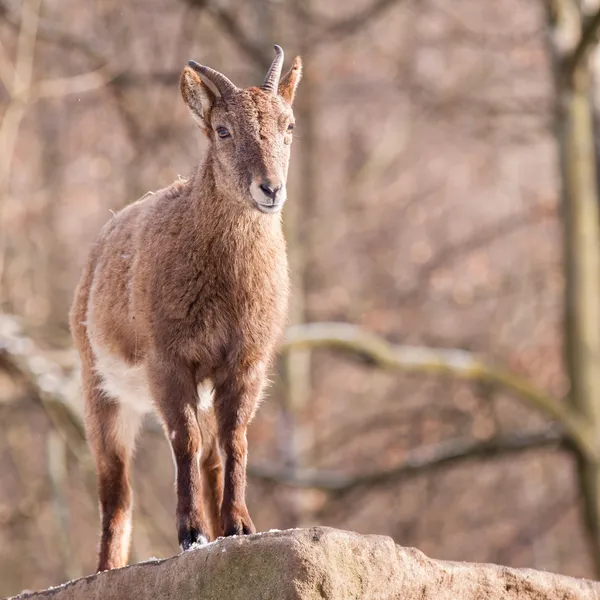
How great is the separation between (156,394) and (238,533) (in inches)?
31.0

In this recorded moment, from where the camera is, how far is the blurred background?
561 inches

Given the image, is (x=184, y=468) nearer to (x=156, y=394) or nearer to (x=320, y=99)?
(x=156, y=394)

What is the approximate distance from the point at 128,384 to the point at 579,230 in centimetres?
955

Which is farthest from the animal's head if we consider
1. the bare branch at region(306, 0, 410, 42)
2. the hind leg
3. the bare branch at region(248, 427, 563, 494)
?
the bare branch at region(306, 0, 410, 42)

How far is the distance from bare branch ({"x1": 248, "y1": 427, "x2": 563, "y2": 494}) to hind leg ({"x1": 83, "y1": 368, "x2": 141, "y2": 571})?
6.92 m

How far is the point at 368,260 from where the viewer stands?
26.1 m

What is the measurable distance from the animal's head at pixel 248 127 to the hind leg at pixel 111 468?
4.58 ft

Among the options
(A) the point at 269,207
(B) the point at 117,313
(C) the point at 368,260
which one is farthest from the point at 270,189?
(C) the point at 368,260

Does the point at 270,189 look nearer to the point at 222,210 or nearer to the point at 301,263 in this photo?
the point at 222,210

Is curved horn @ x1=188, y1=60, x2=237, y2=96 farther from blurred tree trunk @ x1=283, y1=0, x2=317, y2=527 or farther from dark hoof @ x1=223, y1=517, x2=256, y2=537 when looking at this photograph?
blurred tree trunk @ x1=283, y1=0, x2=317, y2=527

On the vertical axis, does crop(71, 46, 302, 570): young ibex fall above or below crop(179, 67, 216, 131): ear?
below

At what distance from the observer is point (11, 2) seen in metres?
14.4

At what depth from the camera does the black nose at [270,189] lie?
19.5ft

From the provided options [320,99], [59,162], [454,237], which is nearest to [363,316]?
[320,99]
